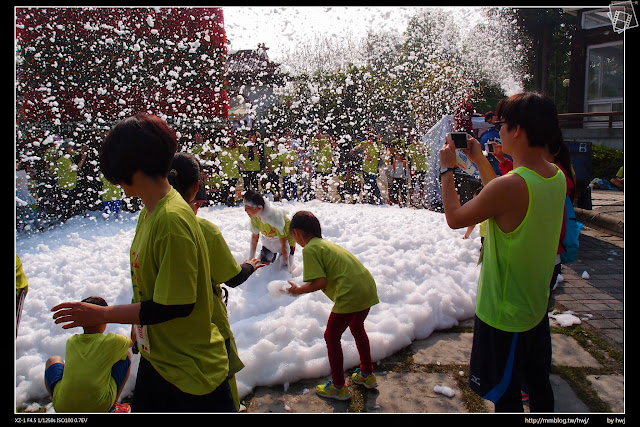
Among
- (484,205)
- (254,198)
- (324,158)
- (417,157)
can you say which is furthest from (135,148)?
(417,157)

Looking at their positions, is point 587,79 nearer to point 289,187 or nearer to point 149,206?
point 289,187

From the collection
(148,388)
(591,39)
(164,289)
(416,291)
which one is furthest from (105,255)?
(591,39)

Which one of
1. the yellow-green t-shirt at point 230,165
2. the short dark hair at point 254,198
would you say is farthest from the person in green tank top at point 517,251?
the yellow-green t-shirt at point 230,165

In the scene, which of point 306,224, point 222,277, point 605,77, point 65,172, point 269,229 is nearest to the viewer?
point 222,277

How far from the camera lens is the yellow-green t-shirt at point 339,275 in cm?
273

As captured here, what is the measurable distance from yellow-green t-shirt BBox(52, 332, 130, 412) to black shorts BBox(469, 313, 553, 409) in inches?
70.3

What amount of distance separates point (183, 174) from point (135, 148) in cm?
75

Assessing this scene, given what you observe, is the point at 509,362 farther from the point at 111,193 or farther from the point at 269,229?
the point at 111,193

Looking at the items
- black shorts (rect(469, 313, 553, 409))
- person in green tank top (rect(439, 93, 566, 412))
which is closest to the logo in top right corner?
person in green tank top (rect(439, 93, 566, 412))

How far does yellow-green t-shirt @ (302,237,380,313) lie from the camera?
2734mm

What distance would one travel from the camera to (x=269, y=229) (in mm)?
4492

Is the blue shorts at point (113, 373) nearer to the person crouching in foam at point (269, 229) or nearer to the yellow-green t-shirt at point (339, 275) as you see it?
the yellow-green t-shirt at point (339, 275)

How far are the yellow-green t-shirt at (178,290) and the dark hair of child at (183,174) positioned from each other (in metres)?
0.49
